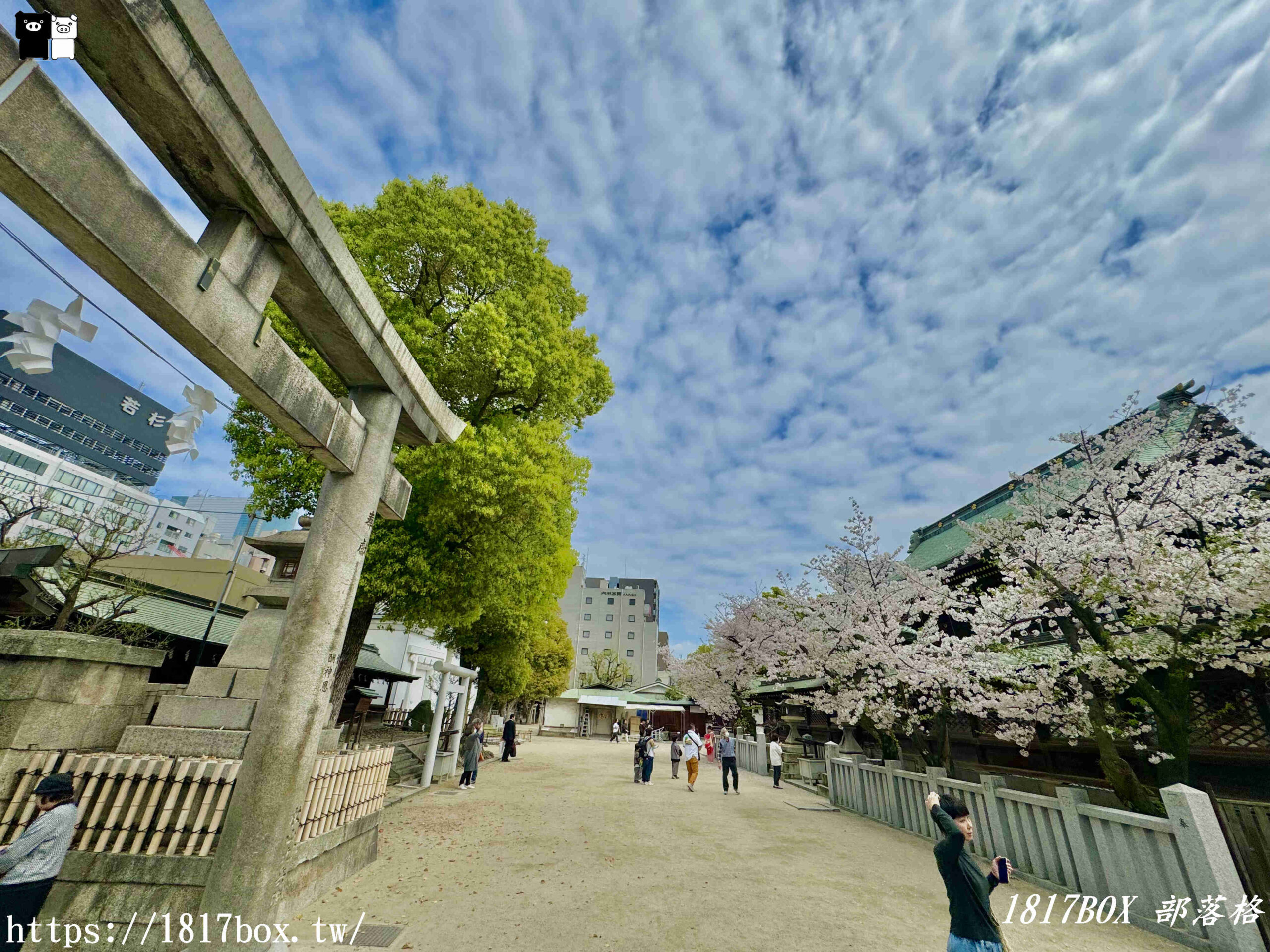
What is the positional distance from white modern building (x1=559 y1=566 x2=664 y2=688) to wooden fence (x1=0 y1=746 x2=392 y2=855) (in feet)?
189

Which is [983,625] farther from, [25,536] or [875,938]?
[25,536]

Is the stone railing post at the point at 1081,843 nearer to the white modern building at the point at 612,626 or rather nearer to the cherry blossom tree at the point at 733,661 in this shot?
the cherry blossom tree at the point at 733,661

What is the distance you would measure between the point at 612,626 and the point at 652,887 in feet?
197

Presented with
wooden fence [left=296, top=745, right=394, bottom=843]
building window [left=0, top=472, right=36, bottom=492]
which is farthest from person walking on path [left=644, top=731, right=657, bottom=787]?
building window [left=0, top=472, right=36, bottom=492]

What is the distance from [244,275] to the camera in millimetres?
3793

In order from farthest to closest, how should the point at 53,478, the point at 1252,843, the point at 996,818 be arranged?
the point at 53,478, the point at 996,818, the point at 1252,843

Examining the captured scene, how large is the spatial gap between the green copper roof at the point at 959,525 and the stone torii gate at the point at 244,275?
34.3 feet

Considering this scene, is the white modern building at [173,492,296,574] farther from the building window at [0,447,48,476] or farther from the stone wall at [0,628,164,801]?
the stone wall at [0,628,164,801]

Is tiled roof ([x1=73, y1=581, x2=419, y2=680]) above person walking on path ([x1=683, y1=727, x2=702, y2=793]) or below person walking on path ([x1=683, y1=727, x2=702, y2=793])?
above

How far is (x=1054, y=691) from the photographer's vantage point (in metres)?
8.24

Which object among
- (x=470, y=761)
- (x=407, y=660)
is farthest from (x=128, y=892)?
(x=407, y=660)

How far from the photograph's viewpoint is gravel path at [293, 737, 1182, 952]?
480 centimetres

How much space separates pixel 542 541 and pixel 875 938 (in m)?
8.01

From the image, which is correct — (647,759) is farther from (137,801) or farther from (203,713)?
(137,801)
